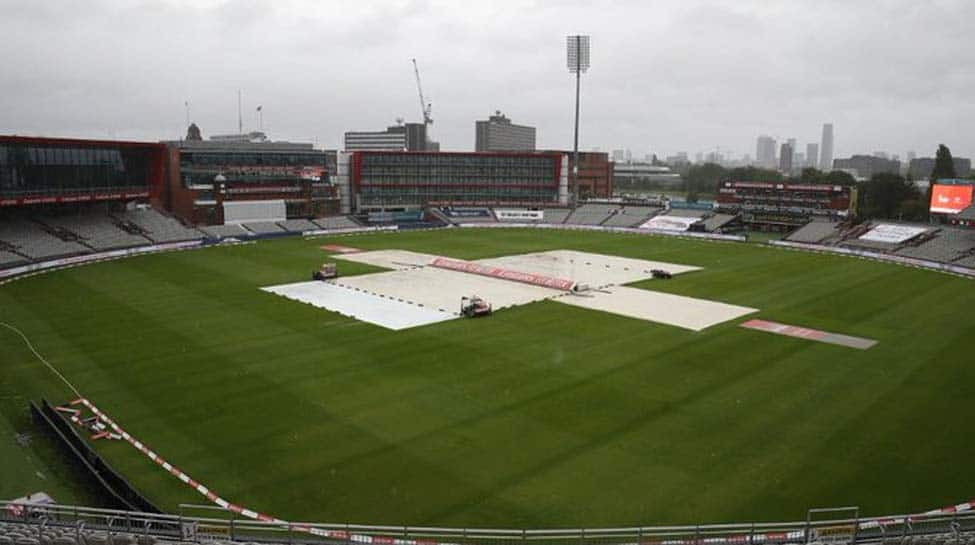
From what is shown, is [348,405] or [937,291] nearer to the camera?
[348,405]

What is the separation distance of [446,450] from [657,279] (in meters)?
38.6

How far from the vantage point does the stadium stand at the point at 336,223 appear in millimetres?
99787

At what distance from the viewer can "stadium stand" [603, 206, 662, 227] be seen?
107m

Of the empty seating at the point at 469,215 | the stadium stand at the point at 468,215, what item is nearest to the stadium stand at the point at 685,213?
the stadium stand at the point at 468,215

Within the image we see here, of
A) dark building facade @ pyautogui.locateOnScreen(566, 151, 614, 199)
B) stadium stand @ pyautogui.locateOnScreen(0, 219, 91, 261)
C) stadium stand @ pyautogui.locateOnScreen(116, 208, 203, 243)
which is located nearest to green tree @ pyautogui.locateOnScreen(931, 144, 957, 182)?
dark building facade @ pyautogui.locateOnScreen(566, 151, 614, 199)

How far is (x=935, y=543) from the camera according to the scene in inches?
570

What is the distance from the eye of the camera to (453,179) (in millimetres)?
117375

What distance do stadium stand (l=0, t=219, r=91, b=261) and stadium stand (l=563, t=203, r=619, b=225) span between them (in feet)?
229

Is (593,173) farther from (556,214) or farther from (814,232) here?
(814,232)

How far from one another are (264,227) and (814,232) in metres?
73.8

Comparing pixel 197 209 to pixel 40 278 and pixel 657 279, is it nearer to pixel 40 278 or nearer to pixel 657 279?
pixel 40 278

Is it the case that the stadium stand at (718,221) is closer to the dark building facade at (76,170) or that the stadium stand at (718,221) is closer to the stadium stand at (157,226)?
the stadium stand at (157,226)

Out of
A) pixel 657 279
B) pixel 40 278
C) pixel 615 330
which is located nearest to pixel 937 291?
pixel 657 279

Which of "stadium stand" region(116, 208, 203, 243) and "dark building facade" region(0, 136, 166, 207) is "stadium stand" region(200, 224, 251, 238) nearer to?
"stadium stand" region(116, 208, 203, 243)
